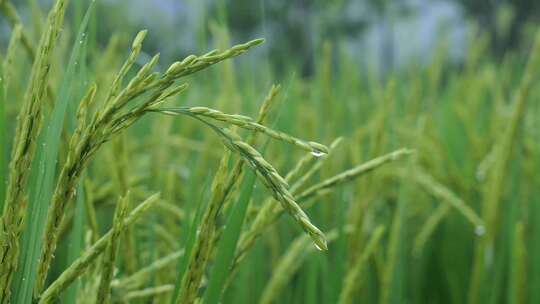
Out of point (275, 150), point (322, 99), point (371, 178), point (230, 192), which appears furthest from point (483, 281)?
point (230, 192)

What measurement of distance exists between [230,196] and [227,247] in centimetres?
5

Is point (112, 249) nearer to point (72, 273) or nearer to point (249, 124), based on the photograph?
point (72, 273)

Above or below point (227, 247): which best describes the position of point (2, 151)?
above

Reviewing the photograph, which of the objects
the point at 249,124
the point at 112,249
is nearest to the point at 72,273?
the point at 112,249

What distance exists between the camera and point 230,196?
1.56 feet

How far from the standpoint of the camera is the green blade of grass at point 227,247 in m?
0.49

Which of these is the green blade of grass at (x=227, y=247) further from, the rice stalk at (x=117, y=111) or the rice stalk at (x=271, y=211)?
the rice stalk at (x=117, y=111)

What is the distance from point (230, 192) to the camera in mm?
471

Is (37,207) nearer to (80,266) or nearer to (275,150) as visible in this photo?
(80,266)

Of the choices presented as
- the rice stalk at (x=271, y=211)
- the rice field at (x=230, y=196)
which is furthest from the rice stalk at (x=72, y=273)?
the rice stalk at (x=271, y=211)

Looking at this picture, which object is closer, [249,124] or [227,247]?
[249,124]

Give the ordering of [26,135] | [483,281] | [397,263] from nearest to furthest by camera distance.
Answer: [26,135]
[397,263]
[483,281]

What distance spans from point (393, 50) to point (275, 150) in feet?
2.30

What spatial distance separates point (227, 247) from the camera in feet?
1.67
